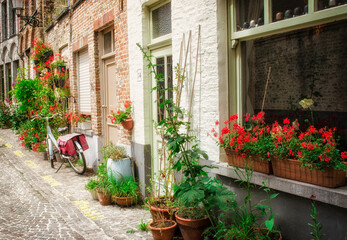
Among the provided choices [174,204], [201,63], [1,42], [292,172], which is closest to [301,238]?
[292,172]

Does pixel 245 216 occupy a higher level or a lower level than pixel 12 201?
higher

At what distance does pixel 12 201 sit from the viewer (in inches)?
234

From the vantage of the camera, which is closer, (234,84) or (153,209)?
(234,84)

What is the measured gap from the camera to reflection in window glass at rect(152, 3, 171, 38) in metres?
5.24

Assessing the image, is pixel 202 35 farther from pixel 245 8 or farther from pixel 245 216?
pixel 245 216

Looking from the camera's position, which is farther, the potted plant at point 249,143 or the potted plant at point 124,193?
the potted plant at point 124,193

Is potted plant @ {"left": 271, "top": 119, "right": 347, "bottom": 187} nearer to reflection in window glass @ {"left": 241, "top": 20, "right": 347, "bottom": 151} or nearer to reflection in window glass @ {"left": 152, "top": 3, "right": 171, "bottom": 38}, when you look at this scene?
reflection in window glass @ {"left": 241, "top": 20, "right": 347, "bottom": 151}

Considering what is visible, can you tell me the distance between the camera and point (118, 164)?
5.72 metres

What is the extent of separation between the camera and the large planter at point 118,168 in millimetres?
5695

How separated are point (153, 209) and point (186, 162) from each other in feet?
3.10

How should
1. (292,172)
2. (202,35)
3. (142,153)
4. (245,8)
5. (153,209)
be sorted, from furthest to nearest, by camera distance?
(142,153), (153,209), (202,35), (245,8), (292,172)

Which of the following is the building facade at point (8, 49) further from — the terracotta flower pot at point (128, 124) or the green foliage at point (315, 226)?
the green foliage at point (315, 226)

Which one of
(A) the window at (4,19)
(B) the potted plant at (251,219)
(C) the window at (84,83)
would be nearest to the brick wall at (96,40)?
(C) the window at (84,83)

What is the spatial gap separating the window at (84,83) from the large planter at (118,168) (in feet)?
10.5
